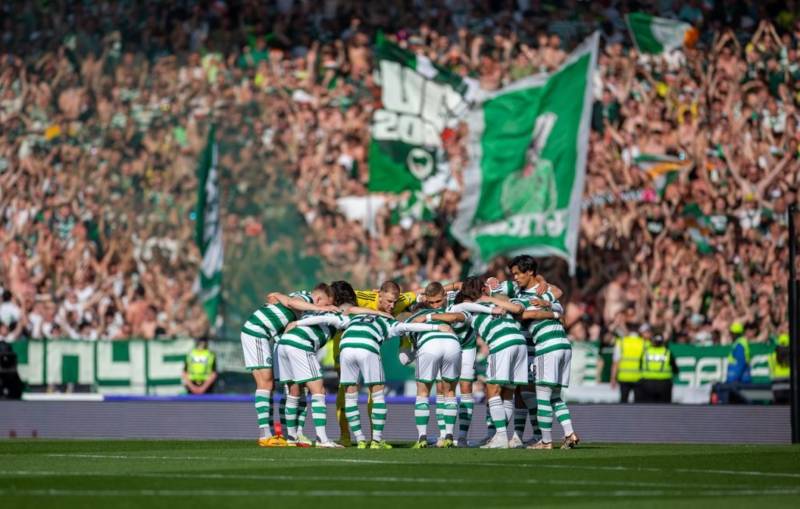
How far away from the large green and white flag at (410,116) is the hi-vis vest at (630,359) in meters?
6.67

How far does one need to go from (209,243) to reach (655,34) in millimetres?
9241

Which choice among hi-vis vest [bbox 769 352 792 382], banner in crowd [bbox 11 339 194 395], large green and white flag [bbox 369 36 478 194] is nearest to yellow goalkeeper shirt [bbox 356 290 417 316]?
hi-vis vest [bbox 769 352 792 382]

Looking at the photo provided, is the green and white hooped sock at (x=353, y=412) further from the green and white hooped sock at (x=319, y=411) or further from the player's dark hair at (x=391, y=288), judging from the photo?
Answer: the player's dark hair at (x=391, y=288)

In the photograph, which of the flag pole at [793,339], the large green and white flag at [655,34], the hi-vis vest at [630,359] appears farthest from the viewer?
the large green and white flag at [655,34]

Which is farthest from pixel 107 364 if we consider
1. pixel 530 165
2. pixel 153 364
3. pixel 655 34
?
pixel 655 34

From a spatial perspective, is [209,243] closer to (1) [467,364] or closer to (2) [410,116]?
(2) [410,116]

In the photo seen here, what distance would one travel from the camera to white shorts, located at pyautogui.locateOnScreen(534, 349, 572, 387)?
1513 cm

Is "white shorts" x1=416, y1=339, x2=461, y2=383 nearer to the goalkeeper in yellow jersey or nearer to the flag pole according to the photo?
the goalkeeper in yellow jersey

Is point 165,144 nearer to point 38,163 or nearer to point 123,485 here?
point 38,163

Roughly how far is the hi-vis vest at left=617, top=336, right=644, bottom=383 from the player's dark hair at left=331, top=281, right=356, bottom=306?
736cm

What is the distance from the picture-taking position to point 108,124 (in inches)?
1194

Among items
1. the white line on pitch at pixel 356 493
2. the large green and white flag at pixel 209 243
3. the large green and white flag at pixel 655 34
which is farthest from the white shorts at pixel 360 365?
the large green and white flag at pixel 655 34

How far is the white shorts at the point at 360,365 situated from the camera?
1533 centimetres

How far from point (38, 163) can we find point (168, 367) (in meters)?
7.26
